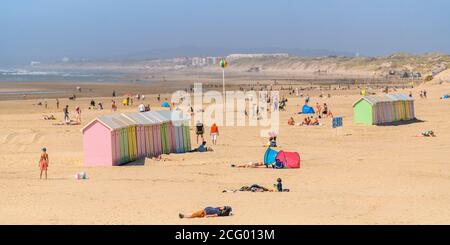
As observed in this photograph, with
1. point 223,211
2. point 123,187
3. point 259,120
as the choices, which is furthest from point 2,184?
A: point 259,120

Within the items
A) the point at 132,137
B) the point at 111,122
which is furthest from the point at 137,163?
the point at 111,122

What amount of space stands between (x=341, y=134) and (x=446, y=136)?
11.9 feet

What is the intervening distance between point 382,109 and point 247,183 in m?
15.2

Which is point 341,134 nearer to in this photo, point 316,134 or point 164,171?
point 316,134

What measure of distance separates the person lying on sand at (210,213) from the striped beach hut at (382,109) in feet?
59.4

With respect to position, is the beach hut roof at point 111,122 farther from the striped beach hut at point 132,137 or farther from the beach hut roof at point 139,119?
the beach hut roof at point 139,119

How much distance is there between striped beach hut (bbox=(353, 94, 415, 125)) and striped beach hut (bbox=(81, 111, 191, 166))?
915cm

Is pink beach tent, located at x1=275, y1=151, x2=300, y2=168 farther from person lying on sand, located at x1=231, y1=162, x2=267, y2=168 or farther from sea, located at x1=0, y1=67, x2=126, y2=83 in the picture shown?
sea, located at x1=0, y1=67, x2=126, y2=83

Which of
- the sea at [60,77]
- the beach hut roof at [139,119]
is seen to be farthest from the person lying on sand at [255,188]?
the sea at [60,77]

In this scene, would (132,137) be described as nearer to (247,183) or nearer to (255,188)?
(247,183)

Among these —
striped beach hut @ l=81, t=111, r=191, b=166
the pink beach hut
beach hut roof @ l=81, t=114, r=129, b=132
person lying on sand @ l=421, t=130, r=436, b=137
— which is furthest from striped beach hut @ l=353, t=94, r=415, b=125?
the pink beach hut

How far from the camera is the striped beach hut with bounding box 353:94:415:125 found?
97.9 feet

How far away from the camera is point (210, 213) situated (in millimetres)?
12281
